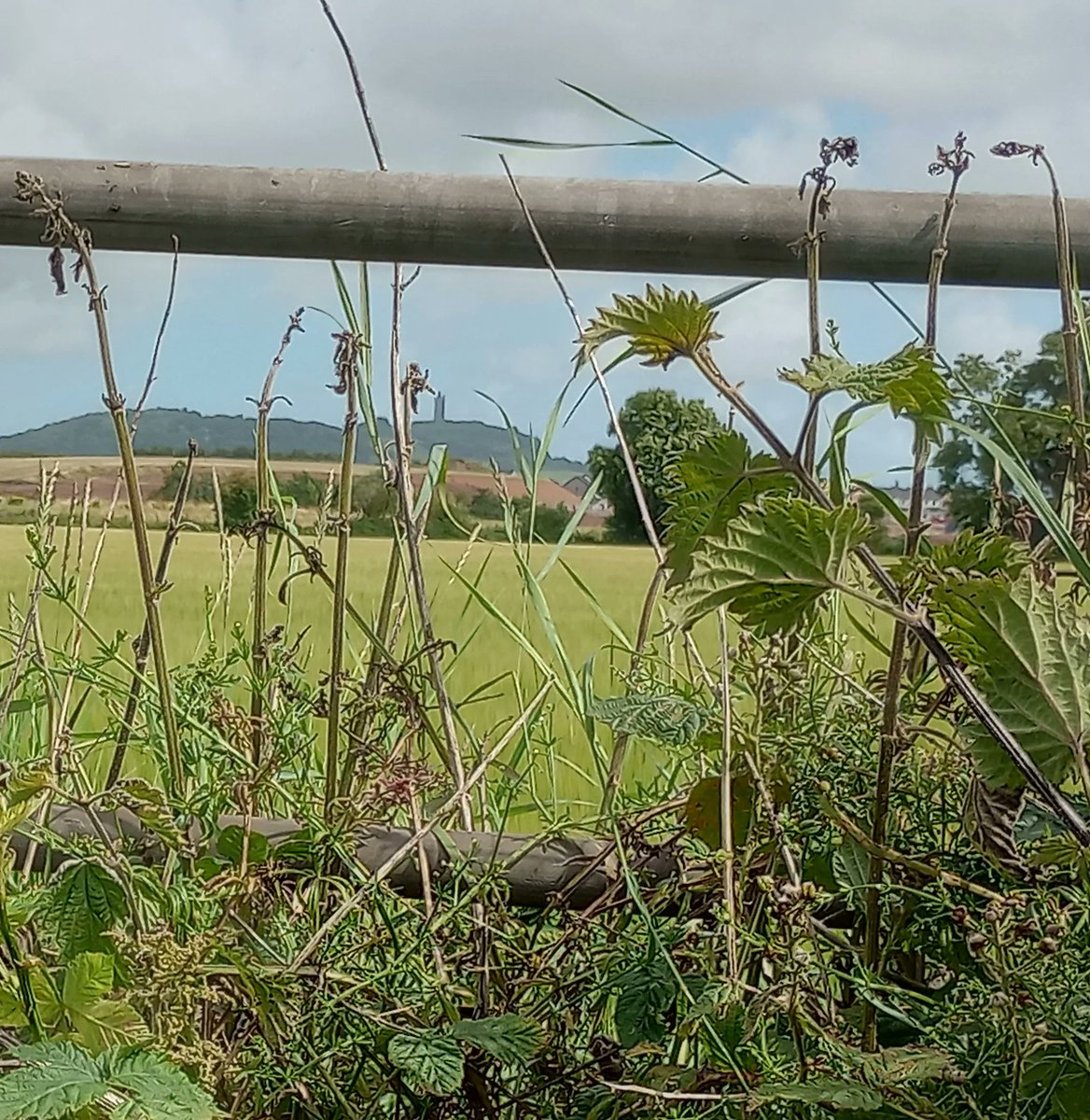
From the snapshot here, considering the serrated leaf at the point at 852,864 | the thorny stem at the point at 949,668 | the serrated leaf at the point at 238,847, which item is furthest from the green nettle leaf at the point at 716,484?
the serrated leaf at the point at 238,847

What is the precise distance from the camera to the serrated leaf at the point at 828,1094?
372 millimetres

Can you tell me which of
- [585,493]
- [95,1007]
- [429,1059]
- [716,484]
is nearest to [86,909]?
[95,1007]

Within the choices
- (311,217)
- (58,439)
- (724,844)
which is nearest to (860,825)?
(724,844)

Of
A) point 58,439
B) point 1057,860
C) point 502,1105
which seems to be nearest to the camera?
point 1057,860

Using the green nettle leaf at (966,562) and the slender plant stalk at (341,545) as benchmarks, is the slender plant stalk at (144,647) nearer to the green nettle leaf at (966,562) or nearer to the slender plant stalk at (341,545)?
the slender plant stalk at (341,545)

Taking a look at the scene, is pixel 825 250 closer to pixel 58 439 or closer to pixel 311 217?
pixel 311 217

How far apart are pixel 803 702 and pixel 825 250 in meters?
0.29

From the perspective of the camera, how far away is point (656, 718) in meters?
0.52

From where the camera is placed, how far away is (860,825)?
1.74ft

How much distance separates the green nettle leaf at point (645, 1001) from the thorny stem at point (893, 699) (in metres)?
0.08

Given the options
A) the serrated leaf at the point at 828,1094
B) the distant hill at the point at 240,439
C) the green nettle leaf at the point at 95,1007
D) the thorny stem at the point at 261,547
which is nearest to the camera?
the serrated leaf at the point at 828,1094

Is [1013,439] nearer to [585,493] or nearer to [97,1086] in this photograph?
[585,493]

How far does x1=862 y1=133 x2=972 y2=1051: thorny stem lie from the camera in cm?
46

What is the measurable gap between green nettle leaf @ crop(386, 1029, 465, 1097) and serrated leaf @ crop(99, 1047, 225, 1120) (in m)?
0.07
